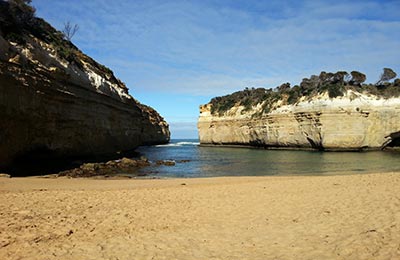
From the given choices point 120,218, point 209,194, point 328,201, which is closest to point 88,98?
point 209,194

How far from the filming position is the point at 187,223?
24.0 ft

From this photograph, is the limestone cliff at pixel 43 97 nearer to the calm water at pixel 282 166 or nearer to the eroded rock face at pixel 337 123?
the calm water at pixel 282 166

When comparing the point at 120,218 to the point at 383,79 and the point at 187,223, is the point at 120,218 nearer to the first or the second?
the point at 187,223

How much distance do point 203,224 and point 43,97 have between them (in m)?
14.1

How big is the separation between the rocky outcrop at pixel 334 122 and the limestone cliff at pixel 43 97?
1005 inches

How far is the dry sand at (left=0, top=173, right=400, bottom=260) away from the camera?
520cm

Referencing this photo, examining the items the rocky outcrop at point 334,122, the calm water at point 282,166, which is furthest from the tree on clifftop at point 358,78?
the calm water at point 282,166

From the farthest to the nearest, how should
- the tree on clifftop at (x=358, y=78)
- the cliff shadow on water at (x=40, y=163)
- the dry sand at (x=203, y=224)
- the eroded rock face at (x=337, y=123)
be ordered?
the tree on clifftop at (x=358, y=78)
the eroded rock face at (x=337, y=123)
the cliff shadow on water at (x=40, y=163)
the dry sand at (x=203, y=224)

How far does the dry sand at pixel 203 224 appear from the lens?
520cm

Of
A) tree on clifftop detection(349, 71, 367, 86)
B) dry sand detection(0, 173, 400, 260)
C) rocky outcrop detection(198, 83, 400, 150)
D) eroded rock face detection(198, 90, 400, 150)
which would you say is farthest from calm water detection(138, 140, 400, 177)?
tree on clifftop detection(349, 71, 367, 86)

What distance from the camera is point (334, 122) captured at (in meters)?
38.2

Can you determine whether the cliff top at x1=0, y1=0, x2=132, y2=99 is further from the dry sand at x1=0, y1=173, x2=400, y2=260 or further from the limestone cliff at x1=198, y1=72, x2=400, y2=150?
the limestone cliff at x1=198, y1=72, x2=400, y2=150

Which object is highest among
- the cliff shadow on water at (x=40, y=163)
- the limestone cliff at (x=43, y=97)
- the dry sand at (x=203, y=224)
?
the limestone cliff at (x=43, y=97)

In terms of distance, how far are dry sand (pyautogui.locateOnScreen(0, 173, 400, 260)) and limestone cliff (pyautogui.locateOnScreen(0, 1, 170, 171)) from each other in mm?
6461
